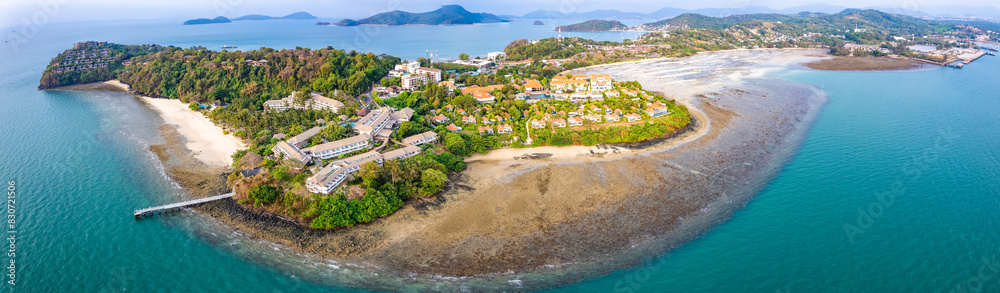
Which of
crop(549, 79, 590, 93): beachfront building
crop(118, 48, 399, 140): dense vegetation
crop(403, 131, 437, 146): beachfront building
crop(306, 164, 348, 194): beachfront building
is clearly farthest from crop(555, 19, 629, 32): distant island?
crop(306, 164, 348, 194): beachfront building

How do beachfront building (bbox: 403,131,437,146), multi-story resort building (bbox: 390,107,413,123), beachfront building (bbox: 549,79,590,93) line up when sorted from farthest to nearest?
beachfront building (bbox: 549,79,590,93)
multi-story resort building (bbox: 390,107,413,123)
beachfront building (bbox: 403,131,437,146)

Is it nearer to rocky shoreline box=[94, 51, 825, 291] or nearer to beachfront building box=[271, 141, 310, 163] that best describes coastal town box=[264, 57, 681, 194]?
beachfront building box=[271, 141, 310, 163]

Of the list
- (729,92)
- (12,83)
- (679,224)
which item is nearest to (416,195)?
(679,224)

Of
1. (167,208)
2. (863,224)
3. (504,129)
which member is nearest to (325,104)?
(504,129)

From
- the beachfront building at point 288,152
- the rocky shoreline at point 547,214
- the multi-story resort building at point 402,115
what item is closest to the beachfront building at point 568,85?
the rocky shoreline at point 547,214

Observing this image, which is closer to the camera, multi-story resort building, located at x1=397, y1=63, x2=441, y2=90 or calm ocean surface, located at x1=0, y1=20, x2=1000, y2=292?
calm ocean surface, located at x1=0, y1=20, x2=1000, y2=292

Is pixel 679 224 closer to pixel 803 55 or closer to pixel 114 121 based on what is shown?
pixel 114 121
